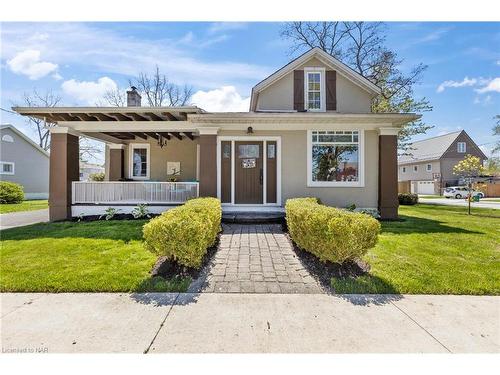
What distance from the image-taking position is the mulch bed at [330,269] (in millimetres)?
4358

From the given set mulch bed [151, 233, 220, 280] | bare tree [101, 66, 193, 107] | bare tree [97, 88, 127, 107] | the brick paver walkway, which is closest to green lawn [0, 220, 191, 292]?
mulch bed [151, 233, 220, 280]

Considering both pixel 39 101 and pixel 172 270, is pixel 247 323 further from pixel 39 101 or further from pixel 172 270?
pixel 39 101

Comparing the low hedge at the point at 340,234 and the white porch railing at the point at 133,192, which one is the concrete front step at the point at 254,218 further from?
the low hedge at the point at 340,234

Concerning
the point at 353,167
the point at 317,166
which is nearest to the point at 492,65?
the point at 353,167

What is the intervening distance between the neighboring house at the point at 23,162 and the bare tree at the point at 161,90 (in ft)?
41.8

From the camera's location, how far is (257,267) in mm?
4801

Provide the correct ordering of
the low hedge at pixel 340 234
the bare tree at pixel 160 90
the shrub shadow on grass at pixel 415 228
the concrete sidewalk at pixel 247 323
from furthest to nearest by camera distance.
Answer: the bare tree at pixel 160 90 < the shrub shadow on grass at pixel 415 228 < the low hedge at pixel 340 234 < the concrete sidewalk at pixel 247 323

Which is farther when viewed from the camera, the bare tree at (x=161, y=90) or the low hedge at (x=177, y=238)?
the bare tree at (x=161, y=90)

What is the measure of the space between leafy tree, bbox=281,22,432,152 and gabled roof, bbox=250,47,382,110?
31.2 feet

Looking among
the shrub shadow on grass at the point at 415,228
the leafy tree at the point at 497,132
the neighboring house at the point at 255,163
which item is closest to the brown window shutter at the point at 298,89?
the neighboring house at the point at 255,163

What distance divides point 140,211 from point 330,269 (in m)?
7.04

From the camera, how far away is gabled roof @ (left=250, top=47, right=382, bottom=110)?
35.1 ft

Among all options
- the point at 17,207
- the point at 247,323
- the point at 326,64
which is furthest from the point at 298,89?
the point at 17,207

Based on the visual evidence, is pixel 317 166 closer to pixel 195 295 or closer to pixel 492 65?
pixel 492 65
